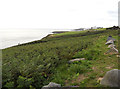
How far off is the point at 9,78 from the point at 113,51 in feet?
39.9

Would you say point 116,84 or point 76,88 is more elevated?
point 116,84

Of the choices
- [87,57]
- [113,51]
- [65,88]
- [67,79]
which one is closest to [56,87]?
[65,88]

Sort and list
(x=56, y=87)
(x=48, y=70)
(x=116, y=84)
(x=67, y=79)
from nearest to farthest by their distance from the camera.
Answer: (x=116, y=84)
(x=56, y=87)
(x=67, y=79)
(x=48, y=70)

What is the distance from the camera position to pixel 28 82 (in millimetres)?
6332

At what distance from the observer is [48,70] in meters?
8.90

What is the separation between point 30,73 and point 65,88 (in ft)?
10.4

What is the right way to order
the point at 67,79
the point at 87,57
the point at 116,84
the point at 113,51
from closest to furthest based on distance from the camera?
the point at 116,84 → the point at 67,79 → the point at 87,57 → the point at 113,51

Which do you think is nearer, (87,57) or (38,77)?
(38,77)

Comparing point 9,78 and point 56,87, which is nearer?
point 56,87

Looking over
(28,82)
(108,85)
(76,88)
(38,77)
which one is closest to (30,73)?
(38,77)

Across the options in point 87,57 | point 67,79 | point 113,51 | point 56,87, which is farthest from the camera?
point 113,51

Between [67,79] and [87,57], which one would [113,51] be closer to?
[87,57]

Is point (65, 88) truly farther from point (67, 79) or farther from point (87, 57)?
point (87, 57)

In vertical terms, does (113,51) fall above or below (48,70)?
above
